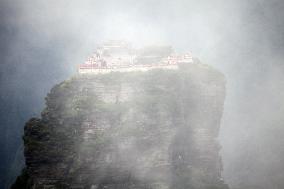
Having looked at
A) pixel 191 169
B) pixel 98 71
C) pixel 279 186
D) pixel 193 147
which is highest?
pixel 98 71

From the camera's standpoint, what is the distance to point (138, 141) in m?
21.5

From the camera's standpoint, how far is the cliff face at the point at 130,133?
2120 centimetres

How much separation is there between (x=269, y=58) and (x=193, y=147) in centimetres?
5382

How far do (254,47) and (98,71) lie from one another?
58081 millimetres

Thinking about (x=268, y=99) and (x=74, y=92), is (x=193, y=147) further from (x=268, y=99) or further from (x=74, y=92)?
(x=268, y=99)

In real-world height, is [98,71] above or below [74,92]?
above

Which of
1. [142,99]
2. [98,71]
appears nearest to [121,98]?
[142,99]

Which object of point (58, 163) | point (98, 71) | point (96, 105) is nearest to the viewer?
point (58, 163)

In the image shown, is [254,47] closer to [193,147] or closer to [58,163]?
[193,147]

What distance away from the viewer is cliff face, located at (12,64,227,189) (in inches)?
835

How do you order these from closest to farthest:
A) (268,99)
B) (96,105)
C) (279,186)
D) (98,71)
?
(96,105) < (98,71) < (279,186) < (268,99)

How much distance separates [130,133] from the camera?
21.6 m

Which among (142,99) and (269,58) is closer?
(142,99)

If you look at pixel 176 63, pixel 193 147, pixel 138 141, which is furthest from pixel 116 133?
pixel 176 63
